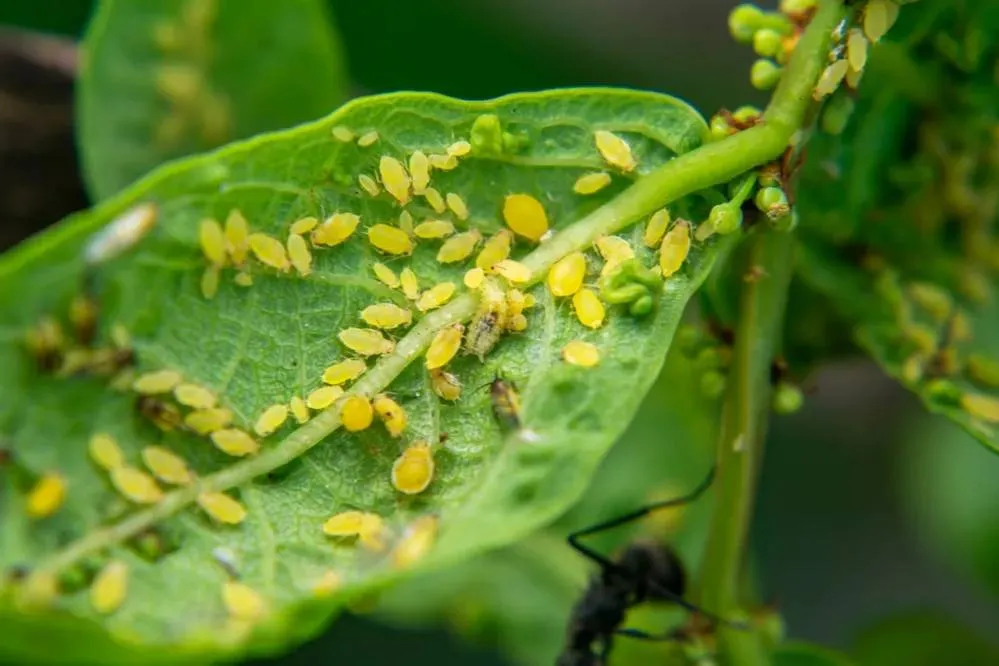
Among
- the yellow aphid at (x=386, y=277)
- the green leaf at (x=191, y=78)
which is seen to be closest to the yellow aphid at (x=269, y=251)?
the yellow aphid at (x=386, y=277)

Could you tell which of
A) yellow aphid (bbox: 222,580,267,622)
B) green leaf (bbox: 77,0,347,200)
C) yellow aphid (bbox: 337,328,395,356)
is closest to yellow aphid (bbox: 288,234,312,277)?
yellow aphid (bbox: 337,328,395,356)

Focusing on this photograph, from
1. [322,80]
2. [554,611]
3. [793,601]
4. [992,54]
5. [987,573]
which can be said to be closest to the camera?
[992,54]

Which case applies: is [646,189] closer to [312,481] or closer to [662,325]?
[662,325]

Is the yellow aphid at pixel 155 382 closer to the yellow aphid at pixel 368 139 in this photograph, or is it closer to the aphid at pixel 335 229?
the aphid at pixel 335 229

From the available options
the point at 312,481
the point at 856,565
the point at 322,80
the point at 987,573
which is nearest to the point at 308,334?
the point at 312,481

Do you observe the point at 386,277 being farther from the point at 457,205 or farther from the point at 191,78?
the point at 191,78

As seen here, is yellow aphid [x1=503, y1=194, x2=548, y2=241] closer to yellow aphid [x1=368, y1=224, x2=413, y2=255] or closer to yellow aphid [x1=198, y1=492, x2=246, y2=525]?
yellow aphid [x1=368, y1=224, x2=413, y2=255]

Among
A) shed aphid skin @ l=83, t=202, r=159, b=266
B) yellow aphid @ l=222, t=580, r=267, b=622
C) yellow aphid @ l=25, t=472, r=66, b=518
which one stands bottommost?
yellow aphid @ l=222, t=580, r=267, b=622
